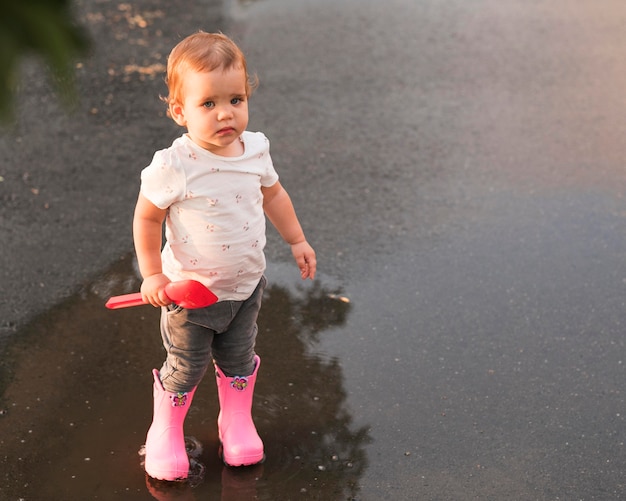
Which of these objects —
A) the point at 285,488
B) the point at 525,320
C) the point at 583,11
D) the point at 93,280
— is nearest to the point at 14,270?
the point at 93,280

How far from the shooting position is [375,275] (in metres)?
4.29

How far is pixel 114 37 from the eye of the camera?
7.07 metres

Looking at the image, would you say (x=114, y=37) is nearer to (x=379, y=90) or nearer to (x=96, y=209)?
(x=379, y=90)

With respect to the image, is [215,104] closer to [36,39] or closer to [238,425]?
[238,425]

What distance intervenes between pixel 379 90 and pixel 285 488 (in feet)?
12.4

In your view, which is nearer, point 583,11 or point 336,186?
point 336,186

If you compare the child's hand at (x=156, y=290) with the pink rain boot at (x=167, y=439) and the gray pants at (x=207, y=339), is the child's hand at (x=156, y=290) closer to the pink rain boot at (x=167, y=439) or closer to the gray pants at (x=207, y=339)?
the gray pants at (x=207, y=339)

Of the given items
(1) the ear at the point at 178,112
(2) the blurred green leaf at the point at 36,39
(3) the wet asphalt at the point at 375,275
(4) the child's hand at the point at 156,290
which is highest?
(2) the blurred green leaf at the point at 36,39

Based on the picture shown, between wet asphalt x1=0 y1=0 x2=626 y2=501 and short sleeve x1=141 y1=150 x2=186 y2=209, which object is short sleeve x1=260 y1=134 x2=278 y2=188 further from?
wet asphalt x1=0 y1=0 x2=626 y2=501

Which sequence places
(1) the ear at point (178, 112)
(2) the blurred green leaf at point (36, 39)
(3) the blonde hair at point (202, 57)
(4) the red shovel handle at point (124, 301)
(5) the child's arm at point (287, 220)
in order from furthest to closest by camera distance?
(5) the child's arm at point (287, 220), (4) the red shovel handle at point (124, 301), (1) the ear at point (178, 112), (3) the blonde hair at point (202, 57), (2) the blurred green leaf at point (36, 39)

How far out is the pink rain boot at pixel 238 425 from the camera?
307 centimetres

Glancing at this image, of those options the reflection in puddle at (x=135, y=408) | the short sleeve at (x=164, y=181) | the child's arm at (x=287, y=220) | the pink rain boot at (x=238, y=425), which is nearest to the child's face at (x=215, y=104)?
the short sleeve at (x=164, y=181)

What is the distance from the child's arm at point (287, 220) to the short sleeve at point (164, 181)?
0.37m

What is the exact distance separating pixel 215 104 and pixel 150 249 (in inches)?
18.1
